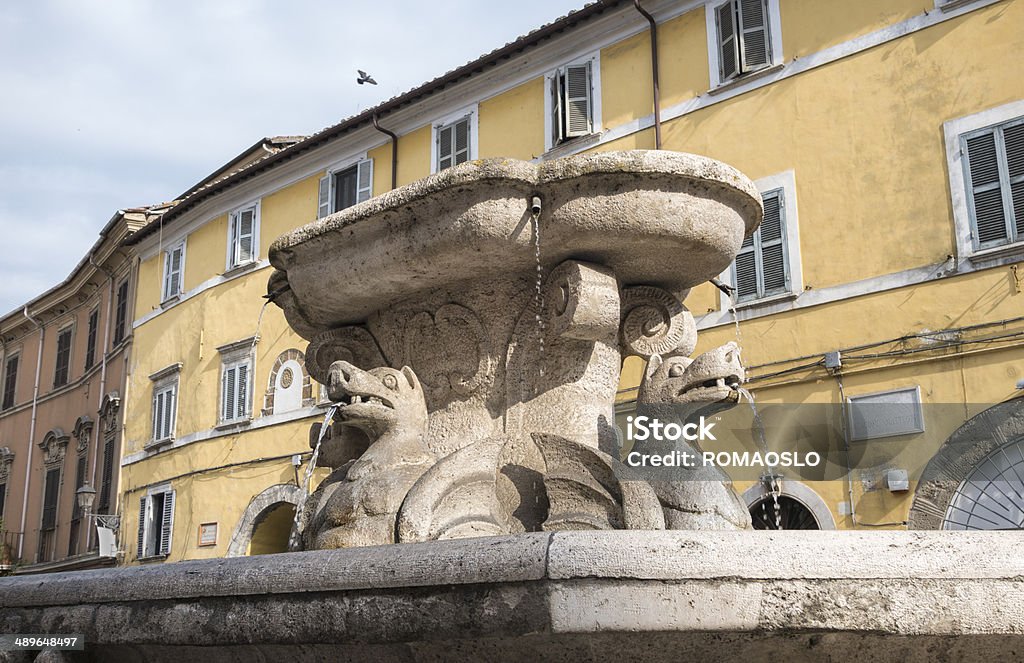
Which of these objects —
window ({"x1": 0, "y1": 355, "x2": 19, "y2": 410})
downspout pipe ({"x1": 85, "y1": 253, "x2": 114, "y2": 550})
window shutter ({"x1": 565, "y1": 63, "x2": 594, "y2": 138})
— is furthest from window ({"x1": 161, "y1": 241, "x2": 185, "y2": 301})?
window ({"x1": 0, "y1": 355, "x2": 19, "y2": 410})

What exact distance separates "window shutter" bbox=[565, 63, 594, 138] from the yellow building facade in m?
0.03

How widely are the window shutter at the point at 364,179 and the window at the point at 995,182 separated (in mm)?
10091

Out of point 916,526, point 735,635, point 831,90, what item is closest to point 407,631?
point 735,635

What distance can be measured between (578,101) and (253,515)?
8.82m

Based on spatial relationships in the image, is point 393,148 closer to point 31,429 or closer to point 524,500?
point 524,500

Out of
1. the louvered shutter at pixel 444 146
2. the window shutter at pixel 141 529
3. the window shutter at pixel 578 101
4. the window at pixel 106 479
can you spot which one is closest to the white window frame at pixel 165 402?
the window shutter at pixel 141 529

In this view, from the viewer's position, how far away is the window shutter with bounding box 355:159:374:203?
19.5m

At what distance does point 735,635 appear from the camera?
2938 millimetres

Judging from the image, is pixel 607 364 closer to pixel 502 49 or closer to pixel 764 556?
pixel 764 556

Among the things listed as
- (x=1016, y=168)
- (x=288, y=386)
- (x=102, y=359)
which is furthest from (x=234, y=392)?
(x=1016, y=168)

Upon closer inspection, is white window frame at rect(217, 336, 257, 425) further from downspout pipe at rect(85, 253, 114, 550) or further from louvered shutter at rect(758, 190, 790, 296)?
louvered shutter at rect(758, 190, 790, 296)

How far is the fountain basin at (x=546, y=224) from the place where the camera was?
4391 millimetres

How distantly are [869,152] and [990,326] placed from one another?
2632 mm

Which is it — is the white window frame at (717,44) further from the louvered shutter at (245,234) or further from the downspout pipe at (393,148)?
the louvered shutter at (245,234)
